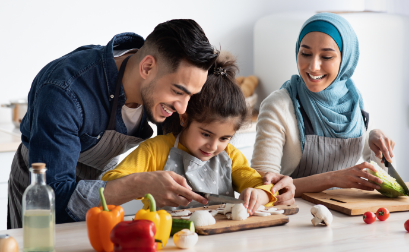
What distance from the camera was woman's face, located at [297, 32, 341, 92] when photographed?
1.93 meters

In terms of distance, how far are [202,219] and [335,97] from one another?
1029mm

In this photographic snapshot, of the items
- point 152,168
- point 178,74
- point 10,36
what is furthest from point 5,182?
point 178,74

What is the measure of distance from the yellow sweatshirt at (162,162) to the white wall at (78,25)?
5.46ft

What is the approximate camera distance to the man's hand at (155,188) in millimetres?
1314

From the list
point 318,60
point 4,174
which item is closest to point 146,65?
point 318,60

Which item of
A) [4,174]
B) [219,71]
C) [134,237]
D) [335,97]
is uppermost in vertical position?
[219,71]

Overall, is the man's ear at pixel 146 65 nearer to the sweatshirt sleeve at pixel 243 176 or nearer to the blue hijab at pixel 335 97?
the sweatshirt sleeve at pixel 243 176

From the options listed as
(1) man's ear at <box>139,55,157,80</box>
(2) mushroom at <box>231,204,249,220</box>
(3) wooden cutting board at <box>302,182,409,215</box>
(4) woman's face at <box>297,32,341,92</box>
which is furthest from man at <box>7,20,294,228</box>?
(4) woman's face at <box>297,32,341,92</box>

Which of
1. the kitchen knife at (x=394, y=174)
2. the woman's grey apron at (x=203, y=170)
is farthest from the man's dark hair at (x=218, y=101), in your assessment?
the kitchen knife at (x=394, y=174)

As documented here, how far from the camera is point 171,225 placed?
1.20 metres

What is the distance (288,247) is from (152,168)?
0.62m

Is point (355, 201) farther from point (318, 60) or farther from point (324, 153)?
point (318, 60)

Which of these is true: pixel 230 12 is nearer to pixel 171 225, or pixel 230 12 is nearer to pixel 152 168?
pixel 152 168

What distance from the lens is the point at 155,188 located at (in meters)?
1.33
